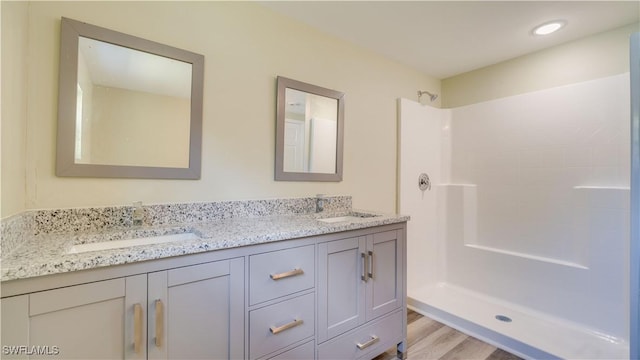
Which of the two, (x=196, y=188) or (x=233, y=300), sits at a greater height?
(x=196, y=188)

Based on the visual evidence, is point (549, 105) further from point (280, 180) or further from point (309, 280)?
point (309, 280)

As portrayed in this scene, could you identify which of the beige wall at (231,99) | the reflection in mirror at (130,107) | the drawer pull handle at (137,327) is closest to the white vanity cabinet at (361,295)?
the beige wall at (231,99)

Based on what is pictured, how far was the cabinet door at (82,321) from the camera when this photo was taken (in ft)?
2.58

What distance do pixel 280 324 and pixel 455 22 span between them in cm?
228

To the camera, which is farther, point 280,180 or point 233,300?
point 280,180

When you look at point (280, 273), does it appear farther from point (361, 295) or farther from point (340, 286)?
point (361, 295)

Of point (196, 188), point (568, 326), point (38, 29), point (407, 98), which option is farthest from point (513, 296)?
point (38, 29)

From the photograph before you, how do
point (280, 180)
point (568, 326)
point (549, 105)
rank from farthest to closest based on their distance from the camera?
point (549, 105) → point (568, 326) → point (280, 180)

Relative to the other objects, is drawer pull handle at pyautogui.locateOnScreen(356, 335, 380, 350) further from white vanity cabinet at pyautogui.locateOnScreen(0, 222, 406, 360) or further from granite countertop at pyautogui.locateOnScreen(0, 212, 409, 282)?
granite countertop at pyautogui.locateOnScreen(0, 212, 409, 282)

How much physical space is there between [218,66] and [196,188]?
0.74 meters

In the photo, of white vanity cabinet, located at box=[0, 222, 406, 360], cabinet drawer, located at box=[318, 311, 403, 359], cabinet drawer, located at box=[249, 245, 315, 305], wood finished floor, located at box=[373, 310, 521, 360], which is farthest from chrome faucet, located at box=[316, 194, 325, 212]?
wood finished floor, located at box=[373, 310, 521, 360]

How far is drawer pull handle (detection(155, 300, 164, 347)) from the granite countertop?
0.57ft

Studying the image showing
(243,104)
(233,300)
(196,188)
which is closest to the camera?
(233,300)

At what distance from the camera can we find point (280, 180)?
1890 millimetres
